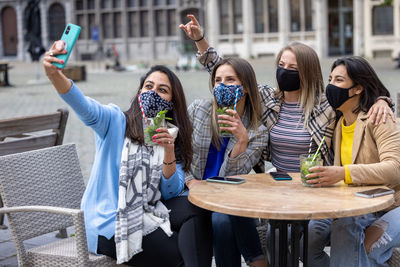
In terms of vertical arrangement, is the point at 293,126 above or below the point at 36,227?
above

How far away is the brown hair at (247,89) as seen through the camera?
4004 millimetres

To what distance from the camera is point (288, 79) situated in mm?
4082

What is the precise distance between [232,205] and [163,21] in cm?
4041

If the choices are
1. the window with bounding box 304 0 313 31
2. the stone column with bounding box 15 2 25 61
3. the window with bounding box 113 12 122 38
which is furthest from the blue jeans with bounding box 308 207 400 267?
the stone column with bounding box 15 2 25 61

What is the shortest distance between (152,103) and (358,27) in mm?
32184

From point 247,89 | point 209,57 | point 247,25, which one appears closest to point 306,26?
point 247,25

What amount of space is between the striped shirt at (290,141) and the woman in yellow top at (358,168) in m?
0.24

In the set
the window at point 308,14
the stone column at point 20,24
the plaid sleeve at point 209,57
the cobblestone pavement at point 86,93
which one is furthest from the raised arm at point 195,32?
the stone column at point 20,24

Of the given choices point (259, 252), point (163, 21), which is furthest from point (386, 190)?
point (163, 21)

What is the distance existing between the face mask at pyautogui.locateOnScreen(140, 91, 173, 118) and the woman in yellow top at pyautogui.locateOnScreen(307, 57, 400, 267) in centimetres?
91

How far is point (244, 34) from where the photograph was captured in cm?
3888

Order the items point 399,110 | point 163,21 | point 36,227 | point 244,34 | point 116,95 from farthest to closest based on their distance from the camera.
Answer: point 163,21
point 244,34
point 116,95
point 399,110
point 36,227

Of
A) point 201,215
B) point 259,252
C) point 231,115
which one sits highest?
point 231,115

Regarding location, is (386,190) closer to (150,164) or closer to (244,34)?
(150,164)
